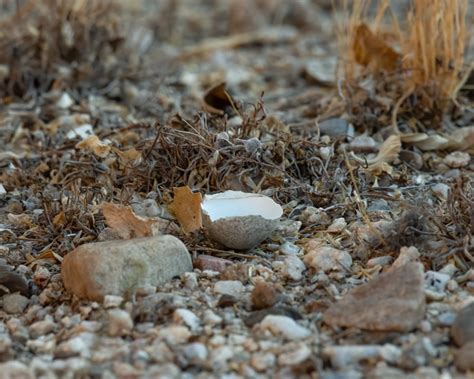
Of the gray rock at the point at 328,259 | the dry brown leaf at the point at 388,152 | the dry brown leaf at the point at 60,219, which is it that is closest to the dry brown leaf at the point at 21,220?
the dry brown leaf at the point at 60,219

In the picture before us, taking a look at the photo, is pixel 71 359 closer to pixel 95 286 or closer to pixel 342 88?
pixel 95 286

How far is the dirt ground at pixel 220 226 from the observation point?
1727mm

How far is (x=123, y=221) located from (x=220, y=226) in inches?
9.0

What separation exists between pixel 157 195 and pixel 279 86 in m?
1.69

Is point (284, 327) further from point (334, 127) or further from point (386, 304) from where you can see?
point (334, 127)

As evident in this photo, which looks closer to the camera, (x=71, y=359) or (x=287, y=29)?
(x=71, y=359)

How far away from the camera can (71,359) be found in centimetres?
170

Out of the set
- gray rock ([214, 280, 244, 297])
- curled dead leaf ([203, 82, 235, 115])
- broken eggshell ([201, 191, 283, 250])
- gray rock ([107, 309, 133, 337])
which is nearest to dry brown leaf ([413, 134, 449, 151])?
curled dead leaf ([203, 82, 235, 115])

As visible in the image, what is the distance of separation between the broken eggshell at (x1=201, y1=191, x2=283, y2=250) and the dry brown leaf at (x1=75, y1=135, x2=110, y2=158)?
1.82 ft

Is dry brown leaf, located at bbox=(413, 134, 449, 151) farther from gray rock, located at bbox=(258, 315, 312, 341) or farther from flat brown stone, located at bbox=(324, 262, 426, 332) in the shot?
gray rock, located at bbox=(258, 315, 312, 341)

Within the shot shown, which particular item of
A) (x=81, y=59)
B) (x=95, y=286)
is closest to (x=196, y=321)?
(x=95, y=286)

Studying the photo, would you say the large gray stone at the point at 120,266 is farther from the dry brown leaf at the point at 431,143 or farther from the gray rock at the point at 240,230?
the dry brown leaf at the point at 431,143

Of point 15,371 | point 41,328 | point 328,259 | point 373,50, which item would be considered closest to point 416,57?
point 373,50

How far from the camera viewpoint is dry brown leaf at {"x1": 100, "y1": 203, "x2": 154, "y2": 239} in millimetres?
2111
